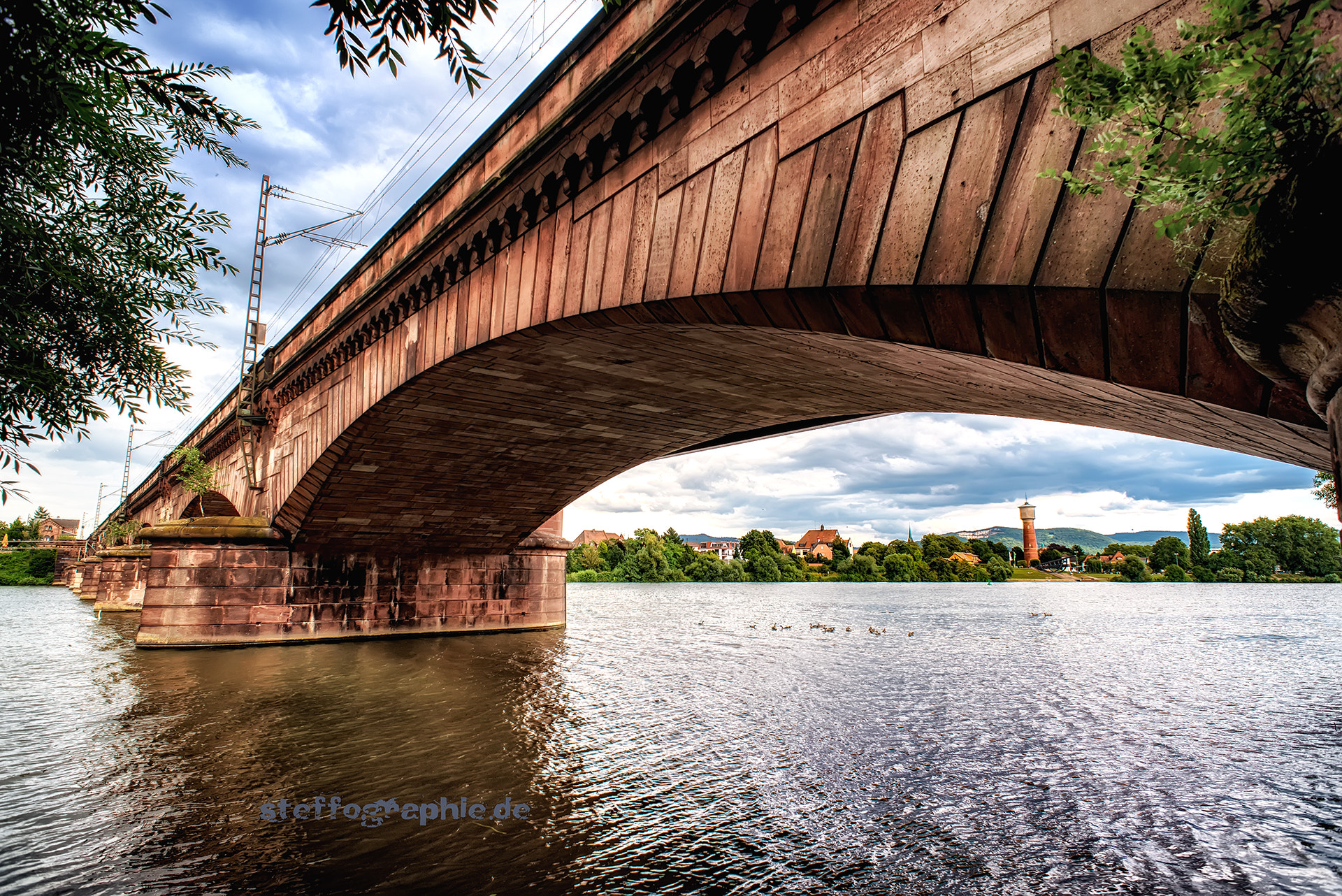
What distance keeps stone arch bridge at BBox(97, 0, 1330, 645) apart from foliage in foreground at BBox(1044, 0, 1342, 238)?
0.67m

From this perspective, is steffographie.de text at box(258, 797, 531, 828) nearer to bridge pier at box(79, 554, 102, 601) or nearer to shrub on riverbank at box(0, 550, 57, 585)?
bridge pier at box(79, 554, 102, 601)

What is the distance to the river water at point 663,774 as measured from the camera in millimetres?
4836

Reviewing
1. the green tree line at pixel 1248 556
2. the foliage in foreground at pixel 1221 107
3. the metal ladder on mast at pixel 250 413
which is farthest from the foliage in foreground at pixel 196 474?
the green tree line at pixel 1248 556

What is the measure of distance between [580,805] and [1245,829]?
17.9 ft

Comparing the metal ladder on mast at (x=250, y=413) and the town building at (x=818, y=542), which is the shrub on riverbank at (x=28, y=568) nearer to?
the metal ladder on mast at (x=250, y=413)

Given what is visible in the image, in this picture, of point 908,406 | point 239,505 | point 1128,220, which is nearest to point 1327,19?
point 1128,220

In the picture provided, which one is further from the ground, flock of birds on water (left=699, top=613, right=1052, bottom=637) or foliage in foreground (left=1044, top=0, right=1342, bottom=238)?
foliage in foreground (left=1044, top=0, right=1342, bottom=238)

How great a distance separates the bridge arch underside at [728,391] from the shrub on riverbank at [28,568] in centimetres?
9278

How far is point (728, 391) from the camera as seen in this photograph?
35.0ft

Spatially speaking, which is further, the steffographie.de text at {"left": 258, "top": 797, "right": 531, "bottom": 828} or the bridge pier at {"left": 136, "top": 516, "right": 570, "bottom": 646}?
the bridge pier at {"left": 136, "top": 516, "right": 570, "bottom": 646}

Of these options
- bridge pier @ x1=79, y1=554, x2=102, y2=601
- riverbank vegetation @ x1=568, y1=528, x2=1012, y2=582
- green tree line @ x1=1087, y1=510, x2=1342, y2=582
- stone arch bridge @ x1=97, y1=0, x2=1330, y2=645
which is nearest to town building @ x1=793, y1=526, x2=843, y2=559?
riverbank vegetation @ x1=568, y1=528, x2=1012, y2=582

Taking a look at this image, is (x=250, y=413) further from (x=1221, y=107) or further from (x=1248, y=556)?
(x=1248, y=556)

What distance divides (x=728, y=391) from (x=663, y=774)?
552 centimetres

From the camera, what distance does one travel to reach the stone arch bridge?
2936 mm
